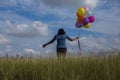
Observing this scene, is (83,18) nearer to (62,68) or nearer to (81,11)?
(81,11)

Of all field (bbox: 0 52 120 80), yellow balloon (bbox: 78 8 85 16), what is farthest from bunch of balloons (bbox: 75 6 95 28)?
field (bbox: 0 52 120 80)

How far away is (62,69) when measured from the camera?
8500mm

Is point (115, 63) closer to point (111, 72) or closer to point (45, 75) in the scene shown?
point (111, 72)

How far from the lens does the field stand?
8195 millimetres

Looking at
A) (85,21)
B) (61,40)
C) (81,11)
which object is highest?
(81,11)

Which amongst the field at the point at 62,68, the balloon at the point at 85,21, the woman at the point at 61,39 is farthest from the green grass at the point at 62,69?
the balloon at the point at 85,21

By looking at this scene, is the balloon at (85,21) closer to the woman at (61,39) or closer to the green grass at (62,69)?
the woman at (61,39)

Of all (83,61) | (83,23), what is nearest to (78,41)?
(83,23)

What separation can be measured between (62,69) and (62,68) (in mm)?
52

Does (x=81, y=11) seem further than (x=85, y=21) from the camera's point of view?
No

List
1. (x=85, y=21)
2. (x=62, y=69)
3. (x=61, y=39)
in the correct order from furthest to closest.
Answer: (x=85, y=21), (x=61, y=39), (x=62, y=69)

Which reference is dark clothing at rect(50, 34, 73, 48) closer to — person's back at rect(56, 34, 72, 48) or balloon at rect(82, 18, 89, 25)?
person's back at rect(56, 34, 72, 48)

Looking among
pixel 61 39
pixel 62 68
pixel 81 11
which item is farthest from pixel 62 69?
pixel 81 11

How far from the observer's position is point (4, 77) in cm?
815
